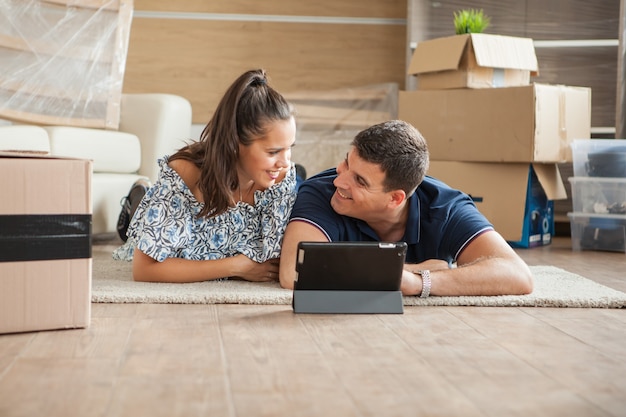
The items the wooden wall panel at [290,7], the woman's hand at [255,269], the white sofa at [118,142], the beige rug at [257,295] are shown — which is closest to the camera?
the beige rug at [257,295]

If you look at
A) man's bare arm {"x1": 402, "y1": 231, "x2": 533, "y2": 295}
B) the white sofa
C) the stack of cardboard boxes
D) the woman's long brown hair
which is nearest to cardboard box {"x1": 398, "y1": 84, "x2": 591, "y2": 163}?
the stack of cardboard boxes

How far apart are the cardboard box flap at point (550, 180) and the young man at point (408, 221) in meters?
1.46

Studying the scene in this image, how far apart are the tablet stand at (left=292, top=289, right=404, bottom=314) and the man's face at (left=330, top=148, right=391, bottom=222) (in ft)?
0.80

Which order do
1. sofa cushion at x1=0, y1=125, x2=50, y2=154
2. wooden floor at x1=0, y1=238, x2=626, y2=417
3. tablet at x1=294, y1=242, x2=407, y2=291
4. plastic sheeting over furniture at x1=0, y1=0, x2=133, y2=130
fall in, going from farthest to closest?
plastic sheeting over furniture at x1=0, y1=0, x2=133, y2=130
sofa cushion at x1=0, y1=125, x2=50, y2=154
tablet at x1=294, y1=242, x2=407, y2=291
wooden floor at x1=0, y1=238, x2=626, y2=417

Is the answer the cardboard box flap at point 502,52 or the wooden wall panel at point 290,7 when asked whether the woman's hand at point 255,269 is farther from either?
the wooden wall panel at point 290,7

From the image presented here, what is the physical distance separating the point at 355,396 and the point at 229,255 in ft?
3.59

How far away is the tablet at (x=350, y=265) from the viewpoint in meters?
1.70

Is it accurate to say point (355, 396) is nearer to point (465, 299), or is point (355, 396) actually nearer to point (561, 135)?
point (465, 299)

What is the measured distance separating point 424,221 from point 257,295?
445 mm

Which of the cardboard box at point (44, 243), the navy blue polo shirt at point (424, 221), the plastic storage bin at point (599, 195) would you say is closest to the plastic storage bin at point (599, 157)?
the plastic storage bin at point (599, 195)

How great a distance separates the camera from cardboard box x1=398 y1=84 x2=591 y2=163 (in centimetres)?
332

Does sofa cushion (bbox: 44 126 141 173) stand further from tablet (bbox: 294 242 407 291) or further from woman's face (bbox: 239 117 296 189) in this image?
tablet (bbox: 294 242 407 291)

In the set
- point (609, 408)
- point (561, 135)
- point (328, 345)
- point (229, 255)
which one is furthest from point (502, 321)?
point (561, 135)

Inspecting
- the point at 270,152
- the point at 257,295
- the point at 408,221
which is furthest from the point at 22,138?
the point at 408,221
